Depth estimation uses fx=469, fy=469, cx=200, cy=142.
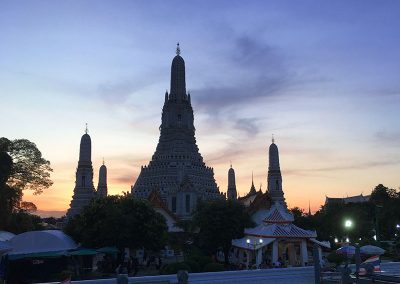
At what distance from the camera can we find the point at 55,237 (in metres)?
36.4

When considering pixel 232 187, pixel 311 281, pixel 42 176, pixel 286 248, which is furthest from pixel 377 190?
pixel 311 281

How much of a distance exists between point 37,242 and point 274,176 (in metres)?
63.6

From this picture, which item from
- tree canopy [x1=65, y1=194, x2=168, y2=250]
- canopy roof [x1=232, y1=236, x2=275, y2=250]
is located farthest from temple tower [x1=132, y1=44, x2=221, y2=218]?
tree canopy [x1=65, y1=194, x2=168, y2=250]

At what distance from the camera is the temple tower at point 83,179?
86.3 m

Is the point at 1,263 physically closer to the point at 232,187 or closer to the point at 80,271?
the point at 80,271

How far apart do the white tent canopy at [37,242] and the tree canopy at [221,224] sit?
1506 cm

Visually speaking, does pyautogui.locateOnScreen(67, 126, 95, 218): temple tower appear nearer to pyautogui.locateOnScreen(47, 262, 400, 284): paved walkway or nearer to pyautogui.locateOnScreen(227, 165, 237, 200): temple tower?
pyautogui.locateOnScreen(227, 165, 237, 200): temple tower

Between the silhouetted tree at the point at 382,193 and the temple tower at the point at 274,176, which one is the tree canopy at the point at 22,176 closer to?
the temple tower at the point at 274,176

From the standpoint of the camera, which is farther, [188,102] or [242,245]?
[188,102]

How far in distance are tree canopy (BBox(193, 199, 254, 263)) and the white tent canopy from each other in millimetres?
15061

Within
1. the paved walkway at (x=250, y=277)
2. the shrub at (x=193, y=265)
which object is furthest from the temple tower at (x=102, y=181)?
the paved walkway at (x=250, y=277)

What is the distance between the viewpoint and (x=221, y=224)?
46.7 metres

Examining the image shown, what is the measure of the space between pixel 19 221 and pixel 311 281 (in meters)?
31.6

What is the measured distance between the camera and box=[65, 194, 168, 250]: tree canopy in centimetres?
4000
